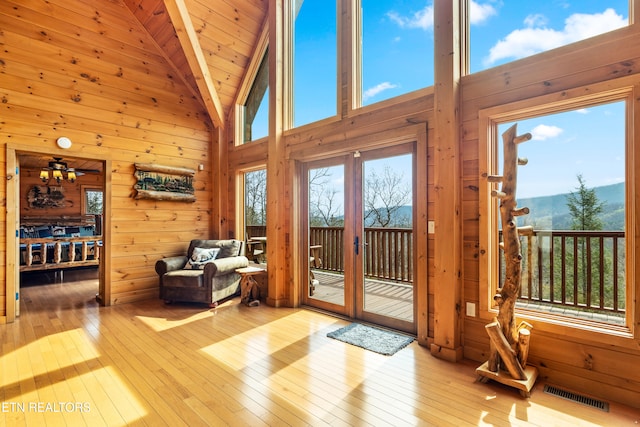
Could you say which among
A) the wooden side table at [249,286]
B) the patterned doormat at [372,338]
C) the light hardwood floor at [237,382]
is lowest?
the light hardwood floor at [237,382]

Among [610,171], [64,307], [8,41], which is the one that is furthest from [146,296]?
[610,171]

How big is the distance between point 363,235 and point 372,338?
114 cm

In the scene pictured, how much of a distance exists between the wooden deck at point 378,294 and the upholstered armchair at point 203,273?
4.25ft

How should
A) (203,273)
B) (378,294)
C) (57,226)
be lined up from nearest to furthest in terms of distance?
(378,294)
(203,273)
(57,226)

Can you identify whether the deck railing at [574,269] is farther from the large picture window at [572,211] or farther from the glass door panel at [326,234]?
the glass door panel at [326,234]

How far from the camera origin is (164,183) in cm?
511

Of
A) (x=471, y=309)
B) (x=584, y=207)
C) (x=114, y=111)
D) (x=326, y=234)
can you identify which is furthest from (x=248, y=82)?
(x=584, y=207)

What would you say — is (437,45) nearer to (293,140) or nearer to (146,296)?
(293,140)

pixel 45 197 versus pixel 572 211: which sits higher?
pixel 45 197

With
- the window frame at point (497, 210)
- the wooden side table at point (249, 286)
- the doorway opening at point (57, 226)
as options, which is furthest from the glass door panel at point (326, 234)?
the doorway opening at point (57, 226)

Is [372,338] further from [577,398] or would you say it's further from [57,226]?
[57,226]

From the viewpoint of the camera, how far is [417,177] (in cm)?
321

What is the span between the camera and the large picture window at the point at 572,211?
235 cm

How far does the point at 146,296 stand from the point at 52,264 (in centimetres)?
281
